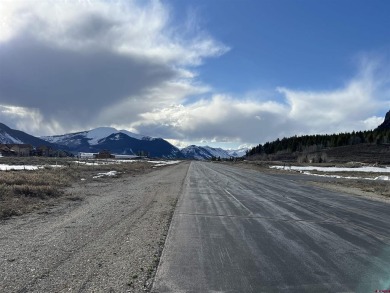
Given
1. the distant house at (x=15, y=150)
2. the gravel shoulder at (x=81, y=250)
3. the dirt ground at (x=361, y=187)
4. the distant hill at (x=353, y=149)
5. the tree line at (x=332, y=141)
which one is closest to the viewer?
the gravel shoulder at (x=81, y=250)

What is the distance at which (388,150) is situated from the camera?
376 ft

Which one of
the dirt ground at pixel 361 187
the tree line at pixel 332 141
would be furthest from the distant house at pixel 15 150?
the dirt ground at pixel 361 187

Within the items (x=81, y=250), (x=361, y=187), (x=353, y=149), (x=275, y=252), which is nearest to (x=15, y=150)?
(x=353, y=149)

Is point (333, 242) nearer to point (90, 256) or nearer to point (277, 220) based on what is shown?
point (277, 220)

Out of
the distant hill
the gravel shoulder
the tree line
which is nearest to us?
the gravel shoulder

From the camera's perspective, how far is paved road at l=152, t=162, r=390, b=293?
233 inches

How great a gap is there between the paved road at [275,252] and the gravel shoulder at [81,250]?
48 centimetres

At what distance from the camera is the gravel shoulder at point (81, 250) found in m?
5.83

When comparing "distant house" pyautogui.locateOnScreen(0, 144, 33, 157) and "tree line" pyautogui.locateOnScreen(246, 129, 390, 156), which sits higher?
"tree line" pyautogui.locateOnScreen(246, 129, 390, 156)

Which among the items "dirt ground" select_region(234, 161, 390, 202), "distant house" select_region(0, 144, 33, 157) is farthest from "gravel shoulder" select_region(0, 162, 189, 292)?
"distant house" select_region(0, 144, 33, 157)

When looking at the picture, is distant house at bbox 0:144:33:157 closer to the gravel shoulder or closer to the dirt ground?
the dirt ground

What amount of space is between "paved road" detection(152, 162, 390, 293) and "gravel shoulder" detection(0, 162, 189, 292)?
48cm

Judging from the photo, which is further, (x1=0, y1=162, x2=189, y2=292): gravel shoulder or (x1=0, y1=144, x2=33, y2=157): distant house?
(x1=0, y1=144, x2=33, y2=157): distant house

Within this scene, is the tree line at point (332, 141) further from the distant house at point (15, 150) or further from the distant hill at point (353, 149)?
the distant house at point (15, 150)
